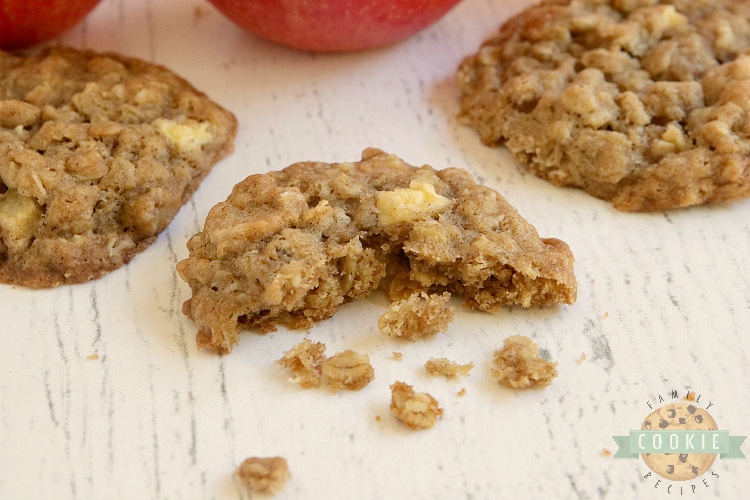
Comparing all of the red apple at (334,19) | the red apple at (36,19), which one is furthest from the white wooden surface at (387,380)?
the red apple at (36,19)

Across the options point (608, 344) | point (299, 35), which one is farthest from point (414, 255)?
point (299, 35)

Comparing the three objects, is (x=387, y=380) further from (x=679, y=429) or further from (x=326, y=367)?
(x=679, y=429)

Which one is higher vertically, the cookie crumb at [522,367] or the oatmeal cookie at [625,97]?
the oatmeal cookie at [625,97]

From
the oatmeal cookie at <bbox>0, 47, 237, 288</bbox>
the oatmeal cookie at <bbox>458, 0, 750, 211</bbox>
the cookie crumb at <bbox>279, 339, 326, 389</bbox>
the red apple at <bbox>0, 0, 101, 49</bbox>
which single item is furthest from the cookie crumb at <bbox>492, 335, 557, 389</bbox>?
the red apple at <bbox>0, 0, 101, 49</bbox>

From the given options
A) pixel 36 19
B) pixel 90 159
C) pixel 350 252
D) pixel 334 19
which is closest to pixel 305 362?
pixel 350 252

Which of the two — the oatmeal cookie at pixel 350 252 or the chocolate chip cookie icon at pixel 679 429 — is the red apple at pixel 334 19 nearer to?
the oatmeal cookie at pixel 350 252

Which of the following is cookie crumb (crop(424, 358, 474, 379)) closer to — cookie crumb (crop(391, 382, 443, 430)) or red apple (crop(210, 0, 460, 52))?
cookie crumb (crop(391, 382, 443, 430))

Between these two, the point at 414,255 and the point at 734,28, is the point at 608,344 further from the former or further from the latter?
the point at 734,28
